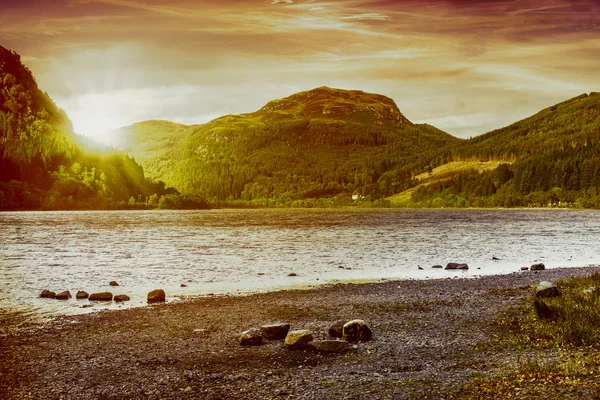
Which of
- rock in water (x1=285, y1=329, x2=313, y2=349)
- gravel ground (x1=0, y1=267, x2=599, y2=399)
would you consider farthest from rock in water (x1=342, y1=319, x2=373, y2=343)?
rock in water (x1=285, y1=329, x2=313, y2=349)

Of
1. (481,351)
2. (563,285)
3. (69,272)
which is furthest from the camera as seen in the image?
(69,272)

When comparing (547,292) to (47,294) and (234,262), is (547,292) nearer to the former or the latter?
(47,294)

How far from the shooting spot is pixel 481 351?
19.4 m

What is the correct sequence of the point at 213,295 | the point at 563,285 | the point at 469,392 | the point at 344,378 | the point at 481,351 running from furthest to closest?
the point at 213,295
the point at 563,285
the point at 481,351
the point at 344,378
the point at 469,392

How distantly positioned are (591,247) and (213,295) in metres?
63.4

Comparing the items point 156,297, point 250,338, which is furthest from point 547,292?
point 156,297

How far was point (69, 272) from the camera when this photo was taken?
2044 inches

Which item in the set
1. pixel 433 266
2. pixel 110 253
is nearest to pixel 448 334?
pixel 433 266

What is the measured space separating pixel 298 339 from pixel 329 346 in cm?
136

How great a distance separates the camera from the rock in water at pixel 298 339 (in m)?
20.8

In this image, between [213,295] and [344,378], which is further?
[213,295]

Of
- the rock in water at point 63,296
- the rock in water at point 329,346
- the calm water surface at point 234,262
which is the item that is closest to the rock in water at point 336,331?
the rock in water at point 329,346

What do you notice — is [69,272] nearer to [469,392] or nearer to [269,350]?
[269,350]

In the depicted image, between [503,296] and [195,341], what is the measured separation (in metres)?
19.2
